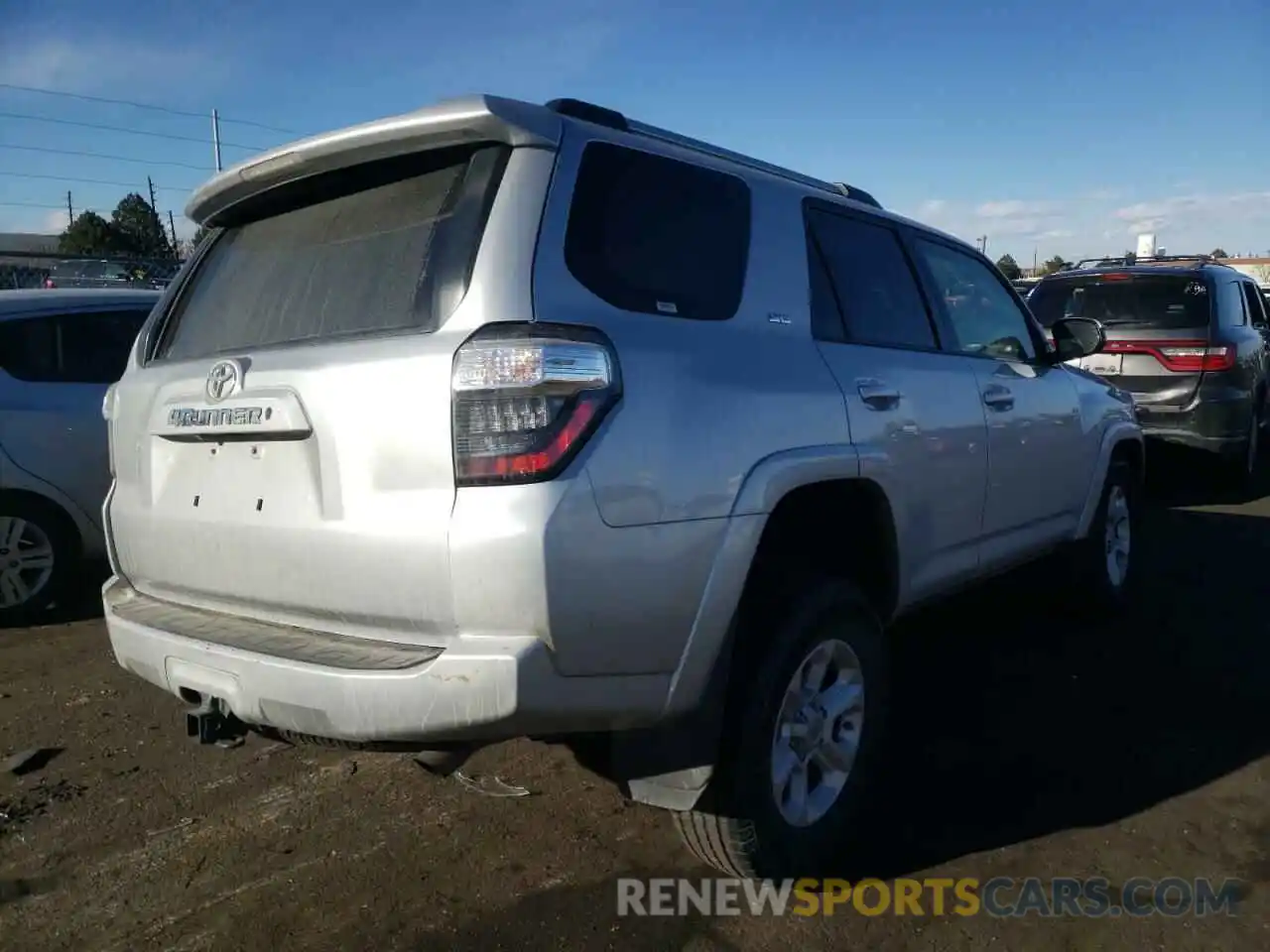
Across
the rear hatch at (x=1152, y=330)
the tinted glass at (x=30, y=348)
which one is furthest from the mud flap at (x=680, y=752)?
the rear hatch at (x=1152, y=330)

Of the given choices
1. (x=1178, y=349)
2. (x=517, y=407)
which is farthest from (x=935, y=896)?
(x=1178, y=349)

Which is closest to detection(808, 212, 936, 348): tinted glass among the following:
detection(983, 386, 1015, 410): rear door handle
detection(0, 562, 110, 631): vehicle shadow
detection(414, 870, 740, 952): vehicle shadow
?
detection(983, 386, 1015, 410): rear door handle

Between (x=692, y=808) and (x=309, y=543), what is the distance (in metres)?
1.12

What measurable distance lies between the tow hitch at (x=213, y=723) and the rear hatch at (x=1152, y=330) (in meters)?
7.37

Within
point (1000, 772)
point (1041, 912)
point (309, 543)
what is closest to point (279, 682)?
point (309, 543)

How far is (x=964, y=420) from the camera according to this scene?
3586 mm

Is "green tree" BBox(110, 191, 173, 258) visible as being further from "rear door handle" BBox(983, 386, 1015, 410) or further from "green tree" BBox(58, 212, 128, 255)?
"rear door handle" BBox(983, 386, 1015, 410)

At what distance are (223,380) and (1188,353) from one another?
7.79 m

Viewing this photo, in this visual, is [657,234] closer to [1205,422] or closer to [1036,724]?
[1036,724]

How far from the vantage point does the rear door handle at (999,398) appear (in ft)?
12.5

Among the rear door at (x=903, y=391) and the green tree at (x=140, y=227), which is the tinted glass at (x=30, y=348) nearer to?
the rear door at (x=903, y=391)

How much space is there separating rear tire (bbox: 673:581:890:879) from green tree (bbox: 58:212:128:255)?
1738 inches

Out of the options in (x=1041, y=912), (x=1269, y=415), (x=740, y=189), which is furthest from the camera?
(x=1269, y=415)

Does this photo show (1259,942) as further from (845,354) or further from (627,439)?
(627,439)
